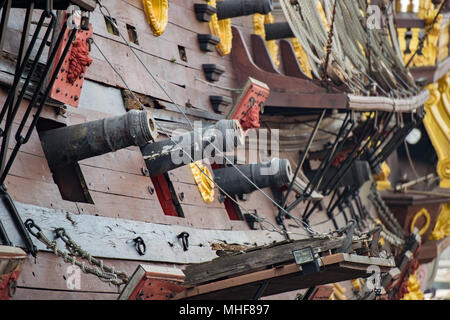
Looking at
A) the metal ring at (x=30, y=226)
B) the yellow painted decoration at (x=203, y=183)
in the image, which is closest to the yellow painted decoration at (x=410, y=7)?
the yellow painted decoration at (x=203, y=183)

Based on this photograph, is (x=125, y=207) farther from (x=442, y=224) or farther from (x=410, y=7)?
(x=410, y=7)

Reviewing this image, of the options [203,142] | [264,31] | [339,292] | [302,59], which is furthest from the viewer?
[302,59]

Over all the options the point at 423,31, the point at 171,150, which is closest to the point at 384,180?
the point at 423,31

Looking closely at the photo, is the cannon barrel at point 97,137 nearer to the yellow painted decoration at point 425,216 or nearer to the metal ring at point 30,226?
the metal ring at point 30,226

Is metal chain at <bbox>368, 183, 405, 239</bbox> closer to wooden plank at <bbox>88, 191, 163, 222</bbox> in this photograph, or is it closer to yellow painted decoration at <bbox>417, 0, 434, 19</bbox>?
yellow painted decoration at <bbox>417, 0, 434, 19</bbox>

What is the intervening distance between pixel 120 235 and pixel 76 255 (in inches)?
26.4

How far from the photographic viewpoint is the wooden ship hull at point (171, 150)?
6844mm

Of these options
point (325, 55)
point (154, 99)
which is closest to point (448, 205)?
point (325, 55)

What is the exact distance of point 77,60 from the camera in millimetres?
7344

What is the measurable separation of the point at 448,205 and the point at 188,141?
36.5 feet

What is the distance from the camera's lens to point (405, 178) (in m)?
18.9

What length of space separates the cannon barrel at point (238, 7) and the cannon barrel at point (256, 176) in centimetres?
161

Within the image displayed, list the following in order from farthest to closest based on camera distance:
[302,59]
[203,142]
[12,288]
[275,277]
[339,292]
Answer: [302,59] < [339,292] < [203,142] < [275,277] < [12,288]

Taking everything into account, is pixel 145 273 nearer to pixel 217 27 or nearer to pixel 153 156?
pixel 153 156
